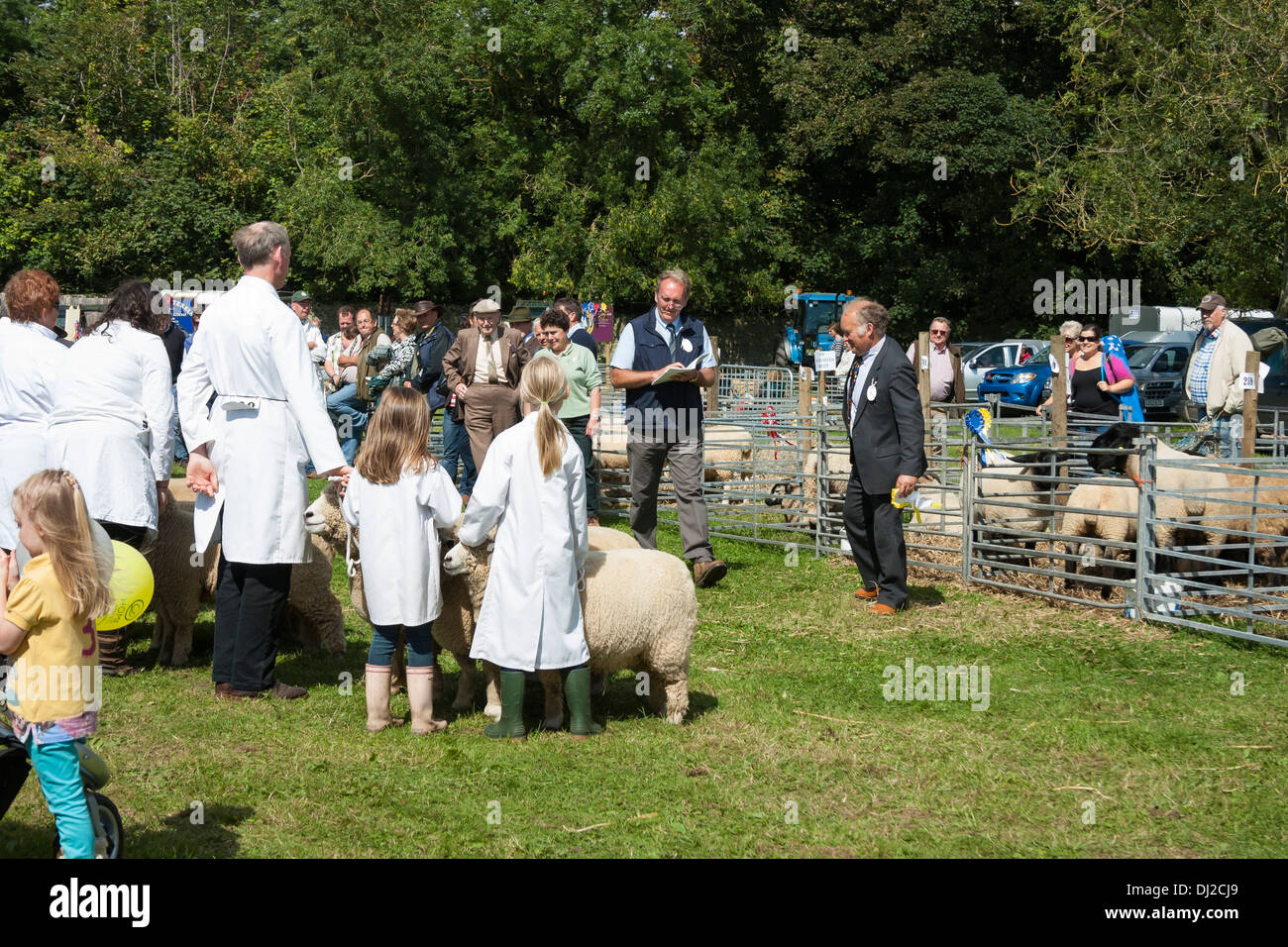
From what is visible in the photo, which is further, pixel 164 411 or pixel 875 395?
pixel 875 395

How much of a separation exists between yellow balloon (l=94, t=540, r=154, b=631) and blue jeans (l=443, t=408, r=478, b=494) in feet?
23.5

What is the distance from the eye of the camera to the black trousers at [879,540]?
8.82 meters

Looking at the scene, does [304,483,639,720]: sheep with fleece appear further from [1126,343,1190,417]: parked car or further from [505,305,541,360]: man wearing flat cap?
[1126,343,1190,417]: parked car

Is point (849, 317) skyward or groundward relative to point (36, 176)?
groundward

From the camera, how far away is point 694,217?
36.8 meters

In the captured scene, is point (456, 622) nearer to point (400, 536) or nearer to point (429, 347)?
point (400, 536)

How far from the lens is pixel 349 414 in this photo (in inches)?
519

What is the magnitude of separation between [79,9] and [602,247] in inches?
744

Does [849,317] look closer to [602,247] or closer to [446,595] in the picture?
[446,595]

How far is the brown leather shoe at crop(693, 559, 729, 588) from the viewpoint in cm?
957
